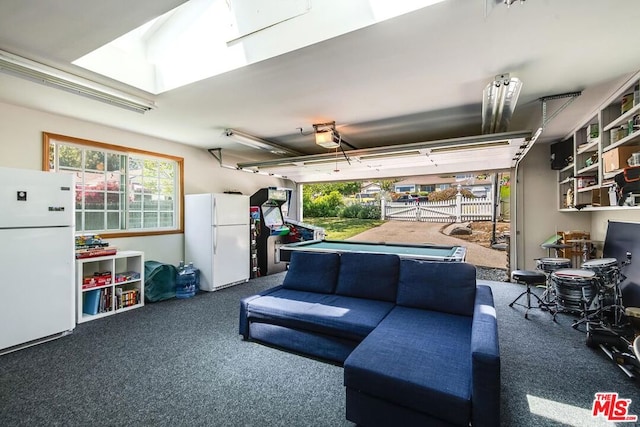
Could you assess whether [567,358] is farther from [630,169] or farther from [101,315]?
[101,315]

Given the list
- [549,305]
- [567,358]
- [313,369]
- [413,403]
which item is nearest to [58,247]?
[313,369]

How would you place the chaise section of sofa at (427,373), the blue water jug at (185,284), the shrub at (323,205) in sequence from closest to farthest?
the chaise section of sofa at (427,373) → the blue water jug at (185,284) → the shrub at (323,205)

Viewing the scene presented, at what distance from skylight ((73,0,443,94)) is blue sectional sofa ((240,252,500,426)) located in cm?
217

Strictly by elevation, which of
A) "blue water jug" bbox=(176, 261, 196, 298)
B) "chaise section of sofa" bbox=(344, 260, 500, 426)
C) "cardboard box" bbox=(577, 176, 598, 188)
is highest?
"cardboard box" bbox=(577, 176, 598, 188)

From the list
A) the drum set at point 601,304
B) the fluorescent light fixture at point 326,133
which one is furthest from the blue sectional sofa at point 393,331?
the fluorescent light fixture at point 326,133

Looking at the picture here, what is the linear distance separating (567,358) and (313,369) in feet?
7.75

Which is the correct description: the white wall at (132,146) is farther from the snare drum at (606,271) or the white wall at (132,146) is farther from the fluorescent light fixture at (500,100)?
the snare drum at (606,271)

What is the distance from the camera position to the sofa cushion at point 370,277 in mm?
2949

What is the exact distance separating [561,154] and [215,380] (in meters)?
6.19

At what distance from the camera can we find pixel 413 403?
1.55m

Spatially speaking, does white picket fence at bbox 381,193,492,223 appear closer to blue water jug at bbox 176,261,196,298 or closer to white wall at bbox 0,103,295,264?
white wall at bbox 0,103,295,264

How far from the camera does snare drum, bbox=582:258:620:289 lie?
3000 millimetres

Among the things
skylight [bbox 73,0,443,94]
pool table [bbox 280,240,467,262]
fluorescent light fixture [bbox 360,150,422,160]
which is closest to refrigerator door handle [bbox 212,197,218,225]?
pool table [bbox 280,240,467,262]

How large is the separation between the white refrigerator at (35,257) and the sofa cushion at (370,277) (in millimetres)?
3059
